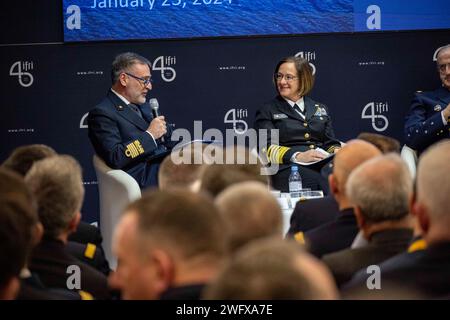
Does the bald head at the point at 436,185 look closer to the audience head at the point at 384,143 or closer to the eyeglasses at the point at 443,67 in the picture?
the audience head at the point at 384,143

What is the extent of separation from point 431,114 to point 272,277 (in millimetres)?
6033

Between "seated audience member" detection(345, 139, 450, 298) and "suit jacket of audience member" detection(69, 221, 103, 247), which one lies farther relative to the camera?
"suit jacket of audience member" detection(69, 221, 103, 247)

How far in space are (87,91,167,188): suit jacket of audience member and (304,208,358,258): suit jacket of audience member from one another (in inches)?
117

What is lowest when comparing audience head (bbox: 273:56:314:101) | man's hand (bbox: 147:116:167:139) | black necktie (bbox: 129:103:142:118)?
man's hand (bbox: 147:116:167:139)

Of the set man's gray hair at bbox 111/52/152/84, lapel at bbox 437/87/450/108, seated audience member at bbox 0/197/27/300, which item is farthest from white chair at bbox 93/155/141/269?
seated audience member at bbox 0/197/27/300

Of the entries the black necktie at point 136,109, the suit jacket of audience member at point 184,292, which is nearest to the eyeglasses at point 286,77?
the black necktie at point 136,109

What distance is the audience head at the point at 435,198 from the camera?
2619mm

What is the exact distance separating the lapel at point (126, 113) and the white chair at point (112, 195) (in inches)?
16.6

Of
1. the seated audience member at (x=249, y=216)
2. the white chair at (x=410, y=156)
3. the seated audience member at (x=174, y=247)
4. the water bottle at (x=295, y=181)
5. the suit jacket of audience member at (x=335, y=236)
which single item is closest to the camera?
the seated audience member at (x=174, y=247)

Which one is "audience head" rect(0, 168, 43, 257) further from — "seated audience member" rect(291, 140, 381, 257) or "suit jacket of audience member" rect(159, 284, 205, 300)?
"seated audience member" rect(291, 140, 381, 257)

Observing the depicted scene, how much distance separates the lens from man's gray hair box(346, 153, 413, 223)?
123 inches

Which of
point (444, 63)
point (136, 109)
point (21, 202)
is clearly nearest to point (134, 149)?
point (136, 109)

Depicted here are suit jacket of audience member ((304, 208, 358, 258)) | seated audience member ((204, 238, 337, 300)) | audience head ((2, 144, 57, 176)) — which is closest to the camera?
seated audience member ((204, 238, 337, 300))

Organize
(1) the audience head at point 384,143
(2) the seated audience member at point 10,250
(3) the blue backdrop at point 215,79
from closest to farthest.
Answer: (2) the seated audience member at point 10,250, (1) the audience head at point 384,143, (3) the blue backdrop at point 215,79
